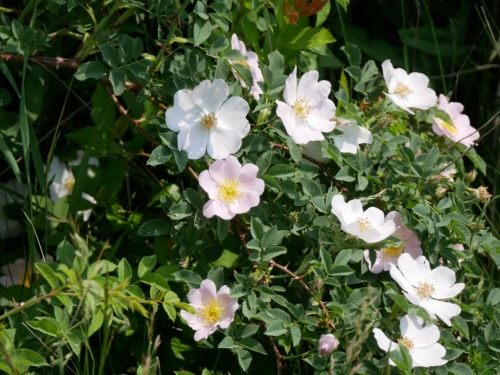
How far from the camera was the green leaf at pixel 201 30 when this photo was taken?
4.45 ft

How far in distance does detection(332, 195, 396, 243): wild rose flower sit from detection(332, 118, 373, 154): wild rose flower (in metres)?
0.17

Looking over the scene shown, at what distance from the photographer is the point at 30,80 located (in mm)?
1783

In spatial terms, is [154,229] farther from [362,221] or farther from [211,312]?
[362,221]

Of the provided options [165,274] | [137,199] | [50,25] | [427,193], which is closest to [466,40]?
[427,193]

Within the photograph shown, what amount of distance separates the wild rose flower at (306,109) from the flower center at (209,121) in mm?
125

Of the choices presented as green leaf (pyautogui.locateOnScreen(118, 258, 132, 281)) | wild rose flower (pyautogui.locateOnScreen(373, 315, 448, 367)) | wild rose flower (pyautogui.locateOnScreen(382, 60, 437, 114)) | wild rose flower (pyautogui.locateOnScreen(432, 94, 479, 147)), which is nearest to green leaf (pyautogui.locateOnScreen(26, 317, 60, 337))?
green leaf (pyautogui.locateOnScreen(118, 258, 132, 281))

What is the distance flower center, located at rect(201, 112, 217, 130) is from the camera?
1.35 m

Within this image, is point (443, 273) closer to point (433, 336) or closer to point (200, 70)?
point (433, 336)

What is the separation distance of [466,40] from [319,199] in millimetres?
1404

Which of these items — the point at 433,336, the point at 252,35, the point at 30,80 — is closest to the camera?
the point at 433,336

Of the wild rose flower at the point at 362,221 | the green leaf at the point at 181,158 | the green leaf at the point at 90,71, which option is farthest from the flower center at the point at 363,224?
the green leaf at the point at 90,71

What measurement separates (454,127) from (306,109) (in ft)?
1.71

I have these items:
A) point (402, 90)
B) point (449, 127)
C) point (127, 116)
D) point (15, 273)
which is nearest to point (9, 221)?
point (15, 273)

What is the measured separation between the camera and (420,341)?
129 cm
